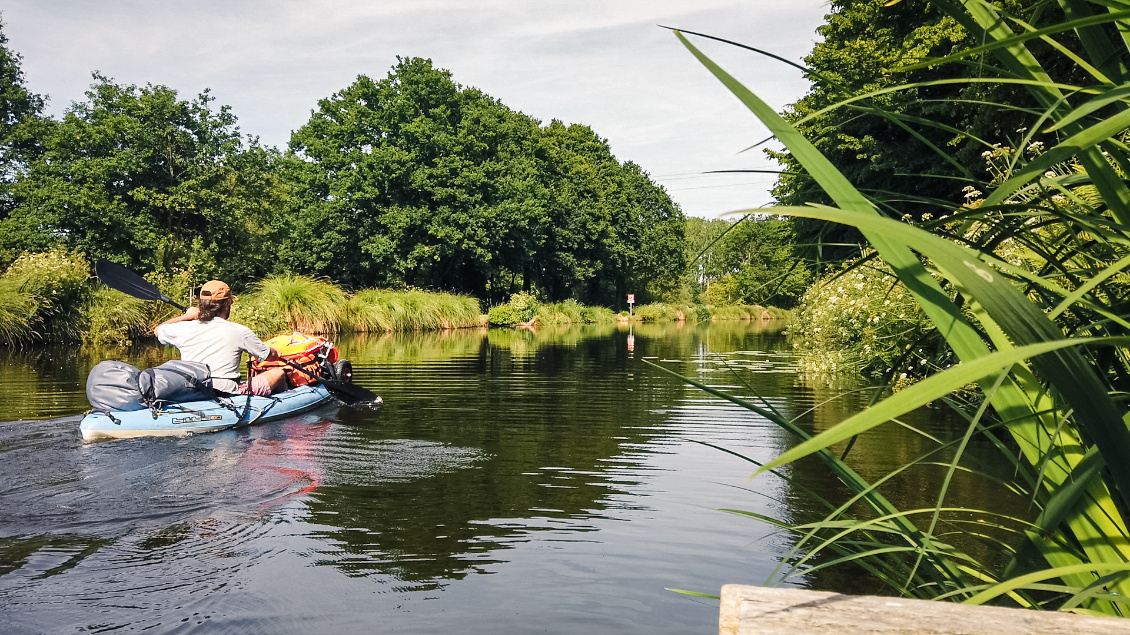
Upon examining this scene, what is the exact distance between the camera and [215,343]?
972cm

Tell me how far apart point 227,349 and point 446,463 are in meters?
3.36

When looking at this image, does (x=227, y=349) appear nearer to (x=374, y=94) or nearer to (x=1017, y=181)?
(x=1017, y=181)

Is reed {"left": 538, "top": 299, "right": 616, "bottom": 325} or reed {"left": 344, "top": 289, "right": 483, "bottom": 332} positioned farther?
reed {"left": 538, "top": 299, "right": 616, "bottom": 325}

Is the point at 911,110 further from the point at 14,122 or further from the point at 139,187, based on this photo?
the point at 14,122

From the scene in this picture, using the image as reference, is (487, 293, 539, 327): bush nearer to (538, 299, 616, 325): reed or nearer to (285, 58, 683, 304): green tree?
(538, 299, 616, 325): reed

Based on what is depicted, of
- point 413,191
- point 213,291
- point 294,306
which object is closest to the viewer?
point 213,291

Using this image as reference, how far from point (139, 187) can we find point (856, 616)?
126ft

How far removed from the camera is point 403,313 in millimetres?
33844

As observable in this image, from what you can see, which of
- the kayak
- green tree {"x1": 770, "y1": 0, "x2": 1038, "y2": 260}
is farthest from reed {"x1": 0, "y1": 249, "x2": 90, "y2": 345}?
green tree {"x1": 770, "y1": 0, "x2": 1038, "y2": 260}

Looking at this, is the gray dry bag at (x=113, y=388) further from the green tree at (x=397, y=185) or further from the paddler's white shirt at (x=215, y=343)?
the green tree at (x=397, y=185)

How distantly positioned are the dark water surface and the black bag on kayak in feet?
1.54

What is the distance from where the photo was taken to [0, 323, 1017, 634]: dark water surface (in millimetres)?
4379

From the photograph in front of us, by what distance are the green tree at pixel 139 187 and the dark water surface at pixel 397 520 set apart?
971 inches

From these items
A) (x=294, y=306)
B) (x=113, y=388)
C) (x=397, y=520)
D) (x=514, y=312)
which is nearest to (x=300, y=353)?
(x=113, y=388)
